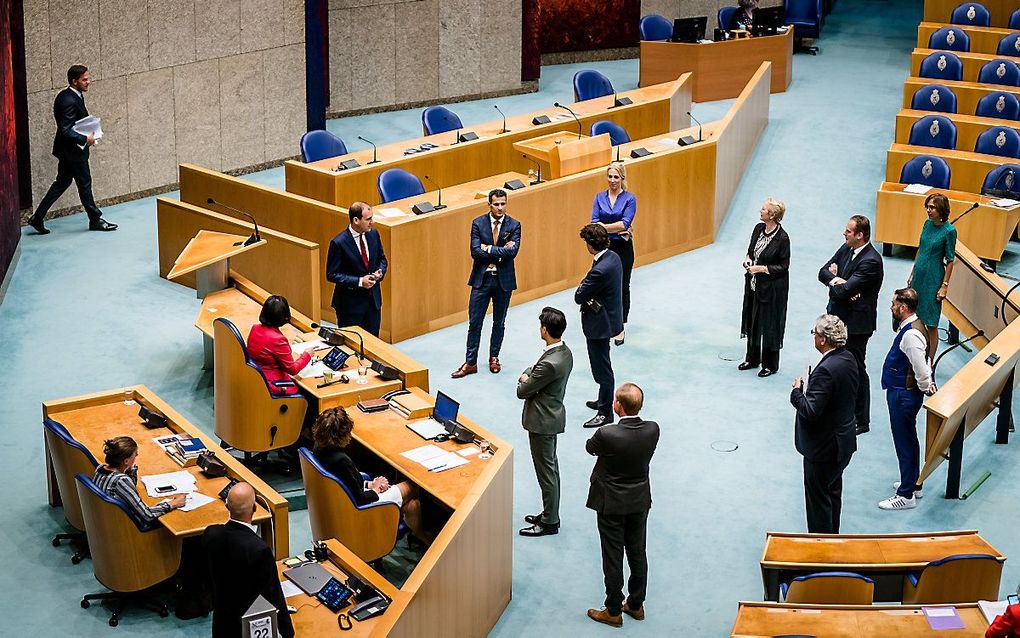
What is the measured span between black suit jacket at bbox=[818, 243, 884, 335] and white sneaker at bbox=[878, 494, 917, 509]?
1315mm

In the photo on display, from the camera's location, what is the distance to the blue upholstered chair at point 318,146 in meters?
12.6

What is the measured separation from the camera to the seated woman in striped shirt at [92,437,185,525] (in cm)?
667

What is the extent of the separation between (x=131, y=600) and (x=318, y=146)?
662 centimetres

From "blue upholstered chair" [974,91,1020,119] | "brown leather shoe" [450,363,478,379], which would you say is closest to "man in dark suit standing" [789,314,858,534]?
"brown leather shoe" [450,363,478,379]

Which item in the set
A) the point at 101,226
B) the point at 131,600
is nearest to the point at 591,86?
the point at 101,226

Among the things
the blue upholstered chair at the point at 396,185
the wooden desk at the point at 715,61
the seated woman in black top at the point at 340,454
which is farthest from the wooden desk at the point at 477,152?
the seated woman in black top at the point at 340,454

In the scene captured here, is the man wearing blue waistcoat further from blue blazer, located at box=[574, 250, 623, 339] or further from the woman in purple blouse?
the woman in purple blouse

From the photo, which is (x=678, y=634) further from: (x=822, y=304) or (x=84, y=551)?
(x=822, y=304)

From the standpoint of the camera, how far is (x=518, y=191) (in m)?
11.2

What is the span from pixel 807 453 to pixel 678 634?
4.03 ft

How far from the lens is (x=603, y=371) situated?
9.05 meters

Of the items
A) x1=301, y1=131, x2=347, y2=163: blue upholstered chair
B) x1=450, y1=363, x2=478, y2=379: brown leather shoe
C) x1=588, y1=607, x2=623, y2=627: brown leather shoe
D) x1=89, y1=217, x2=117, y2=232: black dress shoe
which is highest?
x1=301, y1=131, x2=347, y2=163: blue upholstered chair

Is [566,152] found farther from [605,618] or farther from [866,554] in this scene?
[866,554]

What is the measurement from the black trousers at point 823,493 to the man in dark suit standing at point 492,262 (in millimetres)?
3142
